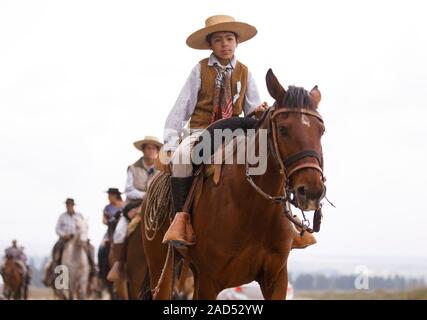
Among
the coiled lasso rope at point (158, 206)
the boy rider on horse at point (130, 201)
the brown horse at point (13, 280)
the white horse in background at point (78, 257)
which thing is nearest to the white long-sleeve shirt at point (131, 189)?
the boy rider on horse at point (130, 201)

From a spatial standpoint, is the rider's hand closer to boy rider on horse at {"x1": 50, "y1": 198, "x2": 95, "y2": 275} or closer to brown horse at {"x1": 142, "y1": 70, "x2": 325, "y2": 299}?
brown horse at {"x1": 142, "y1": 70, "x2": 325, "y2": 299}

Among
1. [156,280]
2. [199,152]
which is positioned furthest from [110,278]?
[199,152]

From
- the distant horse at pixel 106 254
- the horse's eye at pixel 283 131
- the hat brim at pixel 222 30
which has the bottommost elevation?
Answer: the horse's eye at pixel 283 131

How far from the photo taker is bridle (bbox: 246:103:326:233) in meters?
7.59

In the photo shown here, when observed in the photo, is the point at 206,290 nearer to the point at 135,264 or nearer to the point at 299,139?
the point at 299,139

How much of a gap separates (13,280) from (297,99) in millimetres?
22079

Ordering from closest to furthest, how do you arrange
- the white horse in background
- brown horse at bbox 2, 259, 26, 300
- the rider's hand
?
the rider's hand, the white horse in background, brown horse at bbox 2, 259, 26, 300

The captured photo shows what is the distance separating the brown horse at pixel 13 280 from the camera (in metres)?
28.3

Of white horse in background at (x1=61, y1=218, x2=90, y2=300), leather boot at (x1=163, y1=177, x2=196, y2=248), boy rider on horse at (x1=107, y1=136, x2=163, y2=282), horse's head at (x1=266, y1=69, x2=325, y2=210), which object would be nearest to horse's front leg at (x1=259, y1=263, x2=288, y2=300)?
leather boot at (x1=163, y1=177, x2=196, y2=248)

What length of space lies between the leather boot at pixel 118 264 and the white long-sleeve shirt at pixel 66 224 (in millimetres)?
9038

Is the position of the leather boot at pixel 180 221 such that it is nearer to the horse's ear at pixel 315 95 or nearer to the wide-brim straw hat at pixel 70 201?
the horse's ear at pixel 315 95

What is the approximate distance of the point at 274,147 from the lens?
315 inches

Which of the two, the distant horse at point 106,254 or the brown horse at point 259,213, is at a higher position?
the distant horse at point 106,254

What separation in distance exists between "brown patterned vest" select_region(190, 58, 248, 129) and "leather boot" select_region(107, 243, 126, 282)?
5570mm
